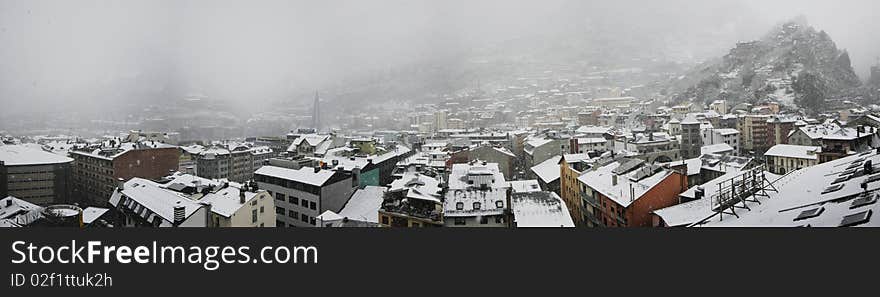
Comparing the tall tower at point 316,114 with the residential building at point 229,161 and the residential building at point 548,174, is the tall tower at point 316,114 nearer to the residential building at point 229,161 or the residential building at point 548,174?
the residential building at point 229,161

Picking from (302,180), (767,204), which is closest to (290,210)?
(302,180)

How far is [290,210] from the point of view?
333 inches

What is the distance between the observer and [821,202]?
152 inches

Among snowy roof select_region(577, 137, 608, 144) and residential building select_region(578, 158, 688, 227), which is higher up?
snowy roof select_region(577, 137, 608, 144)

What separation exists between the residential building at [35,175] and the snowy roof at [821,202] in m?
8.10

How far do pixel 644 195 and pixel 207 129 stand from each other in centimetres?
1223

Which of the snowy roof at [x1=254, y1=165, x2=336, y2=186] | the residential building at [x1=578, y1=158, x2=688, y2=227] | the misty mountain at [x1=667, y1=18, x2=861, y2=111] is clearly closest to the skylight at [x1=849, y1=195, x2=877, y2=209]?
the residential building at [x1=578, y1=158, x2=688, y2=227]

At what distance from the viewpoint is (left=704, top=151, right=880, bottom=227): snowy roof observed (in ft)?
11.1

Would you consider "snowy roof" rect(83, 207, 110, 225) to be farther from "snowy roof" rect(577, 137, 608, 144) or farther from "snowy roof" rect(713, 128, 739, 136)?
"snowy roof" rect(713, 128, 739, 136)

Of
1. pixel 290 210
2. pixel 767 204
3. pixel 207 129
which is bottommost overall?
pixel 290 210

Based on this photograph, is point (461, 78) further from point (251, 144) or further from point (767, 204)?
point (767, 204)

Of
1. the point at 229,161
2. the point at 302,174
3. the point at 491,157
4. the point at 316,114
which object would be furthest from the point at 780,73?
the point at 302,174

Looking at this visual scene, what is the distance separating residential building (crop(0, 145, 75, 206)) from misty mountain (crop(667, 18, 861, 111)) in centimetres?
2472

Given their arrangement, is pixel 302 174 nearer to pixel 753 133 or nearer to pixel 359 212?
pixel 359 212
